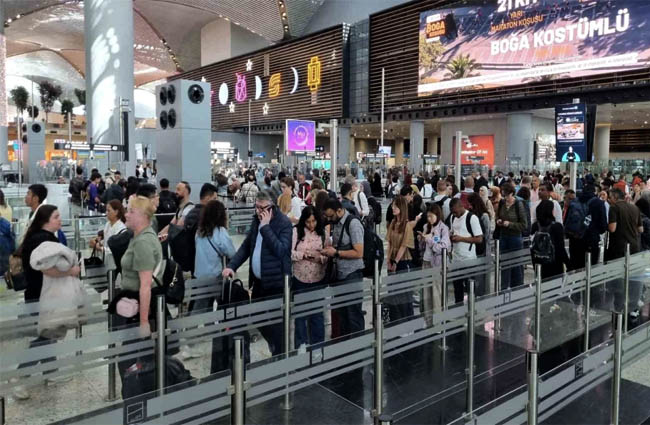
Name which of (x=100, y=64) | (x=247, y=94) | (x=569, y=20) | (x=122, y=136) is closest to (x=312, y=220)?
(x=122, y=136)

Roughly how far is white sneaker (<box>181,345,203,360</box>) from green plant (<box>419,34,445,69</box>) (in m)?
29.4

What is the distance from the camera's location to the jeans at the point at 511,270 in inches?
253

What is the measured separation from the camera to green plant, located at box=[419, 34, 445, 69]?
3067cm

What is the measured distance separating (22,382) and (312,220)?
7.98ft

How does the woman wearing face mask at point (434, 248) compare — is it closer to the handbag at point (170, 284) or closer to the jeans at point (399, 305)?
the jeans at point (399, 305)

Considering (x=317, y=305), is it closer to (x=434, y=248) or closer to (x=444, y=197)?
(x=434, y=248)

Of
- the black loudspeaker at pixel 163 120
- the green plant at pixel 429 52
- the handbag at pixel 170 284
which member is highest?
the green plant at pixel 429 52

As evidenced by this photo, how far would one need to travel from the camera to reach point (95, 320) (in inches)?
151

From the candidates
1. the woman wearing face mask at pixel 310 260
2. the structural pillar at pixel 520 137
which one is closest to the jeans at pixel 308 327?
the woman wearing face mask at pixel 310 260

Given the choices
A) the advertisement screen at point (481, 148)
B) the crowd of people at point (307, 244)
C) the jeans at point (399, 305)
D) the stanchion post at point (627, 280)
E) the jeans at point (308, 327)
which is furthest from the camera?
the advertisement screen at point (481, 148)

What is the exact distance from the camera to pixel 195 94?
36.9 feet

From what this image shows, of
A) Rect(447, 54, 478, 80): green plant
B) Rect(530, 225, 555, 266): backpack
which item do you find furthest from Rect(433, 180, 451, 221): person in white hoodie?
Rect(447, 54, 478, 80): green plant

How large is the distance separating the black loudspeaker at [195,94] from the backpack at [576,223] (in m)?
7.65

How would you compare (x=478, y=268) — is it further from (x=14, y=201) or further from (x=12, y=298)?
(x=14, y=201)
